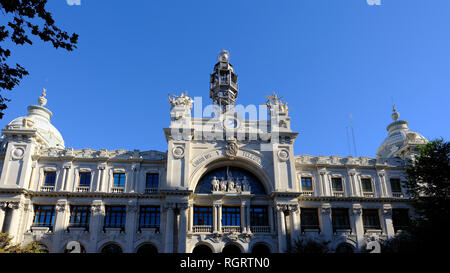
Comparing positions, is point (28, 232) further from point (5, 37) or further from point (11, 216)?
point (5, 37)

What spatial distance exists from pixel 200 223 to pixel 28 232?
17649 millimetres

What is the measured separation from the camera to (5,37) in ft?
51.0

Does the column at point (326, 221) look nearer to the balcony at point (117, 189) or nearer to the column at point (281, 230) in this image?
the column at point (281, 230)

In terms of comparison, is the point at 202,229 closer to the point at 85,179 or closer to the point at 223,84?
the point at 85,179

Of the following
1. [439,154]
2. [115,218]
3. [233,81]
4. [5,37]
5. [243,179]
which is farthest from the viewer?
[233,81]

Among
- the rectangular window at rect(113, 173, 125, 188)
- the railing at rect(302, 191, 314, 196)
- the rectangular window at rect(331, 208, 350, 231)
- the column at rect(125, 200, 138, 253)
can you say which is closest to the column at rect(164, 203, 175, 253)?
the column at rect(125, 200, 138, 253)

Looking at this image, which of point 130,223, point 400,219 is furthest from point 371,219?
point 130,223

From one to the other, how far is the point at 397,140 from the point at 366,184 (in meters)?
14.0

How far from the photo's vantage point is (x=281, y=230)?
38.5 m

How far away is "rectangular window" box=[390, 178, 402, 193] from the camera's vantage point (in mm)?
44906

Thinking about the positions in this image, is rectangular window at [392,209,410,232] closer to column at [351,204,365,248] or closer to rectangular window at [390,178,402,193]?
rectangular window at [390,178,402,193]
